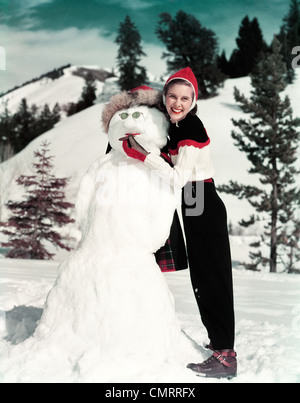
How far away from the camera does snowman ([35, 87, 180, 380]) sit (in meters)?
2.30

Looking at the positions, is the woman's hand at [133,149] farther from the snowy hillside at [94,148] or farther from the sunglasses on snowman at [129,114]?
the snowy hillside at [94,148]

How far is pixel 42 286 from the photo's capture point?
5027 millimetres

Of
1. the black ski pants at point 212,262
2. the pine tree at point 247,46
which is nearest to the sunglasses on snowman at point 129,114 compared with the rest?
the black ski pants at point 212,262

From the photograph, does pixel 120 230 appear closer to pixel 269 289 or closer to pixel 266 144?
pixel 269 289

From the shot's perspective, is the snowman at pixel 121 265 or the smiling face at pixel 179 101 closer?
the snowman at pixel 121 265

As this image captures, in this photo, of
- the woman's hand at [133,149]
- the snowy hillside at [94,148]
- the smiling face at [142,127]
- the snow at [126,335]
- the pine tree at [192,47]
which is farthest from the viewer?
the pine tree at [192,47]

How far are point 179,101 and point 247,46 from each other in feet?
114

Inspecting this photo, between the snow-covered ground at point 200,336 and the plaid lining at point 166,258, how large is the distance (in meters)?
0.49

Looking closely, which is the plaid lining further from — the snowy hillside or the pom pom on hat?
the snowy hillside

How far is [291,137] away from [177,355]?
9445 millimetres

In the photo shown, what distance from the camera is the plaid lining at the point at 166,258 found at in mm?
2609

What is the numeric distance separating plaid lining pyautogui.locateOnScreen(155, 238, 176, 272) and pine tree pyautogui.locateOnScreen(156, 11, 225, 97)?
24645 mm
